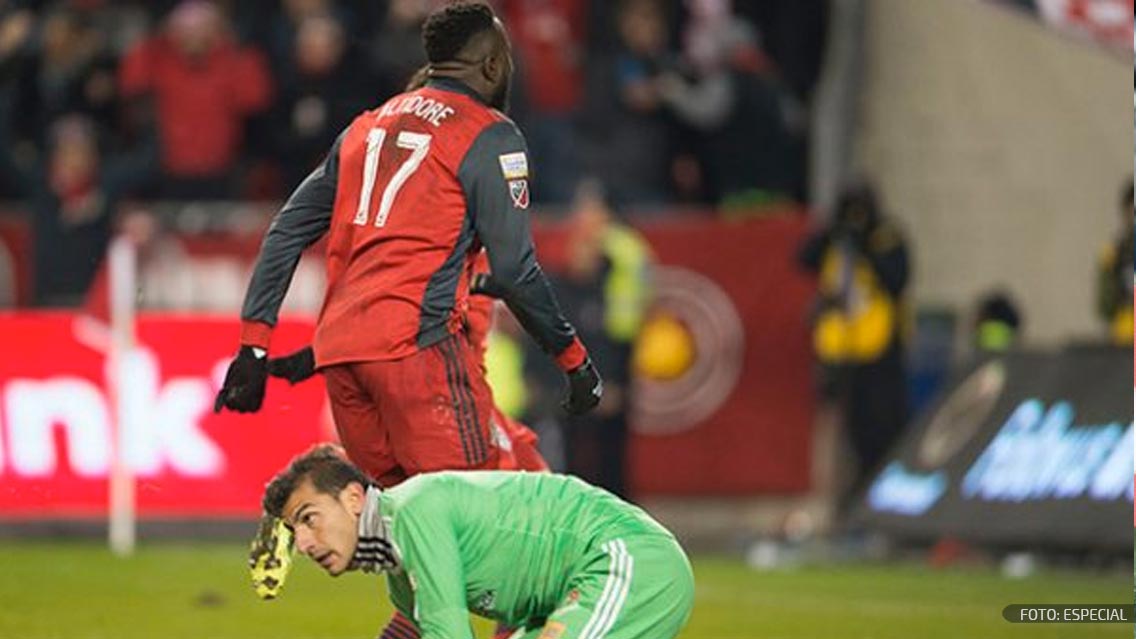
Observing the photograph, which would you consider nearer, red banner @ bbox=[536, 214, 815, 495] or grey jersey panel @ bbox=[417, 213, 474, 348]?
grey jersey panel @ bbox=[417, 213, 474, 348]

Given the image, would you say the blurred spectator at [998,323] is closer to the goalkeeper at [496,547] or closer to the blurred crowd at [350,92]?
the blurred crowd at [350,92]

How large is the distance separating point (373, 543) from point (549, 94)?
458 inches

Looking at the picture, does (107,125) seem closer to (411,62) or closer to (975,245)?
(411,62)

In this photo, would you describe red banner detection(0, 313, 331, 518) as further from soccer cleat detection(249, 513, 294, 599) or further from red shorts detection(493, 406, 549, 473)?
soccer cleat detection(249, 513, 294, 599)

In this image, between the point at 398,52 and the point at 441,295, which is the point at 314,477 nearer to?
the point at 441,295

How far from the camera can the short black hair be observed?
9086 millimetres

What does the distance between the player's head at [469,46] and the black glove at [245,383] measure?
107 cm

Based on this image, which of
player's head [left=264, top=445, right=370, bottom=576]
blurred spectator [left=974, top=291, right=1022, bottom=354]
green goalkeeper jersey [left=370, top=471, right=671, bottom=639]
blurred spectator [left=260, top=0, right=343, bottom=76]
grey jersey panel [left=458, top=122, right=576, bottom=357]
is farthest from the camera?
blurred spectator [left=260, top=0, right=343, bottom=76]

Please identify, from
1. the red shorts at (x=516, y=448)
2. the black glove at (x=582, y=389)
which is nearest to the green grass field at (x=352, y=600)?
the red shorts at (x=516, y=448)

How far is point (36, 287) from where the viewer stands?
18.6 meters

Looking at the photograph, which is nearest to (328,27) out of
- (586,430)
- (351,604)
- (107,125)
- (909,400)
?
(107,125)

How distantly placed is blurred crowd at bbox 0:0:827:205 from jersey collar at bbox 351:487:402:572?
35.5 feet

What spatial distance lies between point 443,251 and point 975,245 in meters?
10.3

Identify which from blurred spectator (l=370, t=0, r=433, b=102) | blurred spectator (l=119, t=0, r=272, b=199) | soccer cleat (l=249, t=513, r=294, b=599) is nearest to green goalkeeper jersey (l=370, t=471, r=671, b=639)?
soccer cleat (l=249, t=513, r=294, b=599)
